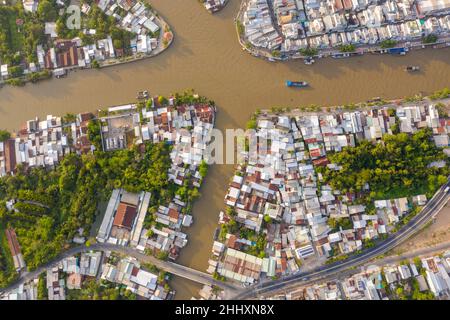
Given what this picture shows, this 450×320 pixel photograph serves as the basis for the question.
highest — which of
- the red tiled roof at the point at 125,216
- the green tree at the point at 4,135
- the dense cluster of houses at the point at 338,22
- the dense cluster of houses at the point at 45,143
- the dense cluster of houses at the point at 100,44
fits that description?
the dense cluster of houses at the point at 100,44

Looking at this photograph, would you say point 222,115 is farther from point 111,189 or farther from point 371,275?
point 371,275

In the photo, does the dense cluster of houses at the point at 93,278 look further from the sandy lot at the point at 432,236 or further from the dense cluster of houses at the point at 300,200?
the sandy lot at the point at 432,236

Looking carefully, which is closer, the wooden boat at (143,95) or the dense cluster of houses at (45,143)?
the dense cluster of houses at (45,143)

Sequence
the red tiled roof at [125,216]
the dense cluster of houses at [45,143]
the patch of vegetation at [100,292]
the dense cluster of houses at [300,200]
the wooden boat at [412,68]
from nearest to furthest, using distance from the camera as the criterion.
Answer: the dense cluster of houses at [300,200] < the patch of vegetation at [100,292] < the red tiled roof at [125,216] < the wooden boat at [412,68] < the dense cluster of houses at [45,143]

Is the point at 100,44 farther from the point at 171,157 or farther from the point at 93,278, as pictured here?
the point at 93,278

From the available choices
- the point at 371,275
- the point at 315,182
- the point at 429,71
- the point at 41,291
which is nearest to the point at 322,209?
the point at 315,182

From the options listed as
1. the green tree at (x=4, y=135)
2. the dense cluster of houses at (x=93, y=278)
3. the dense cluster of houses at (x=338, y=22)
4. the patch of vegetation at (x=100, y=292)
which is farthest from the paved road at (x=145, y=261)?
the dense cluster of houses at (x=338, y=22)
